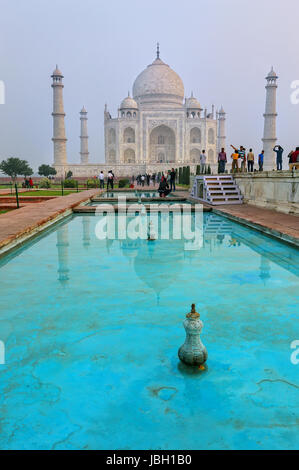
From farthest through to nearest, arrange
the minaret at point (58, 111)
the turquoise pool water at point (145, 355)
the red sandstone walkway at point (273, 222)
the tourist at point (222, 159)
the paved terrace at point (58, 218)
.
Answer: the minaret at point (58, 111), the tourist at point (222, 159), the red sandstone walkway at point (273, 222), the paved terrace at point (58, 218), the turquoise pool water at point (145, 355)

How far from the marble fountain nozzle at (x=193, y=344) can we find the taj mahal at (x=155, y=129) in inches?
1544

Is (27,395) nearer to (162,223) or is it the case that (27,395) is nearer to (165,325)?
(165,325)

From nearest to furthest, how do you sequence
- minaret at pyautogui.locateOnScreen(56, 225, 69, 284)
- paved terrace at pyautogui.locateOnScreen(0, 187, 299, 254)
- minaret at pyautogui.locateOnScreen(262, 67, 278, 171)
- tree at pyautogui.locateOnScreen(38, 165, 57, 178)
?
minaret at pyautogui.locateOnScreen(56, 225, 69, 284)
paved terrace at pyautogui.locateOnScreen(0, 187, 299, 254)
minaret at pyautogui.locateOnScreen(262, 67, 278, 171)
tree at pyautogui.locateOnScreen(38, 165, 57, 178)

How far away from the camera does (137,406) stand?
1758 millimetres

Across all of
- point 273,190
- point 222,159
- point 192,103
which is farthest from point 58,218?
point 192,103

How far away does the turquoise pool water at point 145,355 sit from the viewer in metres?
1.60

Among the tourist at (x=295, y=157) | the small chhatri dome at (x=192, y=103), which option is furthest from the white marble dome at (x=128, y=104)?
the tourist at (x=295, y=157)

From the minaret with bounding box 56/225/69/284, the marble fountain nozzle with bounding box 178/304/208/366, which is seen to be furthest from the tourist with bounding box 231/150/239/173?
the marble fountain nozzle with bounding box 178/304/208/366

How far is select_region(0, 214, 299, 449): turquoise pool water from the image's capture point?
160 centimetres

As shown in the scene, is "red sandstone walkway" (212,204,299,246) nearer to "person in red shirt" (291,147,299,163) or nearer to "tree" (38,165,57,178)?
"person in red shirt" (291,147,299,163)

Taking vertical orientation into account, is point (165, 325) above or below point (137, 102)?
below

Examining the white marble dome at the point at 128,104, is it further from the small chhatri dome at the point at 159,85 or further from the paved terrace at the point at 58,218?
the paved terrace at the point at 58,218

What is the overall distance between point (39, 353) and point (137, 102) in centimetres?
4641
